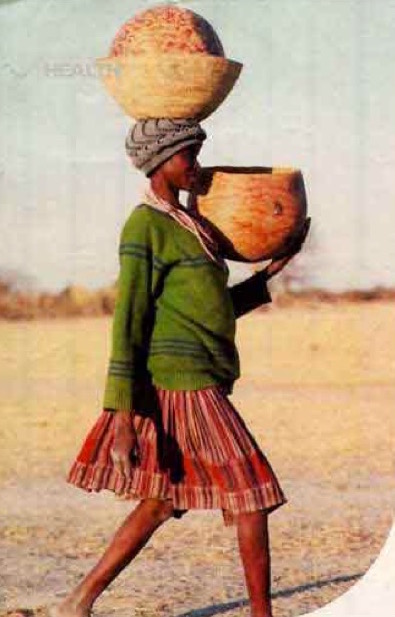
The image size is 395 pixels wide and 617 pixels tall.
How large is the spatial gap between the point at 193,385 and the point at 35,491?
2615 mm

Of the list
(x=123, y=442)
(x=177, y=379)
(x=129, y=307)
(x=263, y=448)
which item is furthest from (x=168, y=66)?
(x=263, y=448)

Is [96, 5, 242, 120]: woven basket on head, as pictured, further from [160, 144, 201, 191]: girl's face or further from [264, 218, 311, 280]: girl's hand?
[264, 218, 311, 280]: girl's hand

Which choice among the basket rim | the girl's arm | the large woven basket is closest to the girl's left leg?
the girl's arm

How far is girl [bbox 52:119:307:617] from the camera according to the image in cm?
460

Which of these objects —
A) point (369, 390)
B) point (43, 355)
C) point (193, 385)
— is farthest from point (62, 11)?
point (369, 390)

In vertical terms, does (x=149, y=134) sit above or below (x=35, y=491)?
above

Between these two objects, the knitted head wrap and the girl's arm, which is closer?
the knitted head wrap

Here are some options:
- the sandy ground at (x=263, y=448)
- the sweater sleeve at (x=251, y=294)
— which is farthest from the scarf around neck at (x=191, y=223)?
the sandy ground at (x=263, y=448)

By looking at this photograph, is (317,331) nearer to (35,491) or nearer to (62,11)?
(35,491)

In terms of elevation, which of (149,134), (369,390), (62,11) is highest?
(62,11)

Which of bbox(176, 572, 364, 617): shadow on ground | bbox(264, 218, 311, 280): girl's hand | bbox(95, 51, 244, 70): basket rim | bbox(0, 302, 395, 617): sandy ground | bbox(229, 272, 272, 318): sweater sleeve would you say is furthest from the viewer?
bbox(0, 302, 395, 617): sandy ground

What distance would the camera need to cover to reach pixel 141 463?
470 cm

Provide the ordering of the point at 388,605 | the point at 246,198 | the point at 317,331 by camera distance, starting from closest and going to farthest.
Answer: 1. the point at 246,198
2. the point at 388,605
3. the point at 317,331

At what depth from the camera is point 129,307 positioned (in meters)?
4.58
